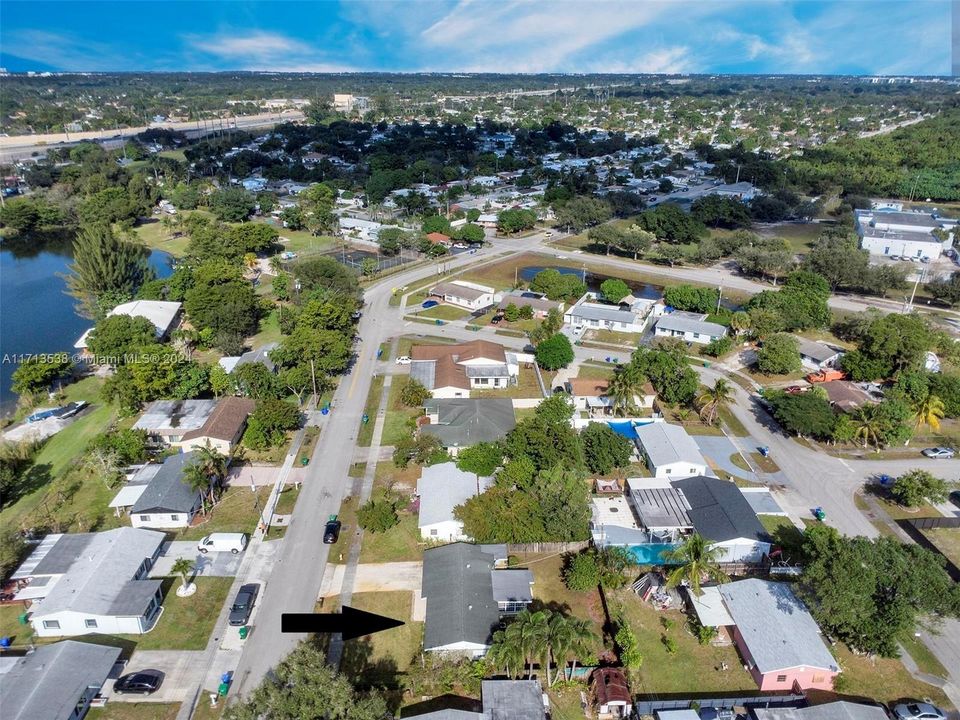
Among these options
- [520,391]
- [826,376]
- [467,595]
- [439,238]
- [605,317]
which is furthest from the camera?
[439,238]

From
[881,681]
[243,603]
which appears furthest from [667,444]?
[243,603]

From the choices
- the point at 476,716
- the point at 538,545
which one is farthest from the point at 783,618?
the point at 476,716

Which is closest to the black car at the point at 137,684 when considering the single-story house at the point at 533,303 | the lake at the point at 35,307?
the lake at the point at 35,307

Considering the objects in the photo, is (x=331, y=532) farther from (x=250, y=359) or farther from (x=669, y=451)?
(x=250, y=359)

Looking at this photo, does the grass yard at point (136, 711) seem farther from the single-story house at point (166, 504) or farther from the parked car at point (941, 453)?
the parked car at point (941, 453)

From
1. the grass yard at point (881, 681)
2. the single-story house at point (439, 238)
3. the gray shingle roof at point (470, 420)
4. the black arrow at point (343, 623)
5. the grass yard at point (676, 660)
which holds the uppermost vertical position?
the black arrow at point (343, 623)

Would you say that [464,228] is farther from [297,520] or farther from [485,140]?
[485,140]
